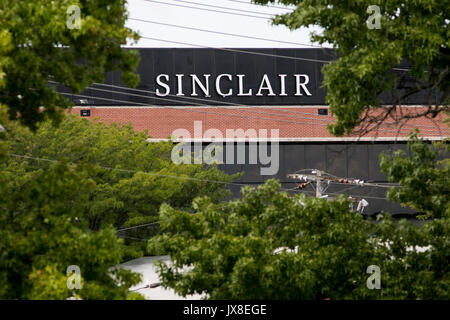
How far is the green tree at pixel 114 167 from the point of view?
1112 inches

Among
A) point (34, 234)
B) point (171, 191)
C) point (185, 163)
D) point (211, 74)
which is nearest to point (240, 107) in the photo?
point (211, 74)

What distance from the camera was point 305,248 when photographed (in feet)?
42.0

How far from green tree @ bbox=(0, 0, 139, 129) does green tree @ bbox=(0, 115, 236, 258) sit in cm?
1643

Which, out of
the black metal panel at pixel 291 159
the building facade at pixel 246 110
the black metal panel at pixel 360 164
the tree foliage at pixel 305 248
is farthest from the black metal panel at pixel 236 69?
the tree foliage at pixel 305 248

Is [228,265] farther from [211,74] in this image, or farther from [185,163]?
[211,74]

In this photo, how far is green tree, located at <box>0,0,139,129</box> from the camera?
31.6 ft

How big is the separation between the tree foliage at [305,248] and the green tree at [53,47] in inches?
136

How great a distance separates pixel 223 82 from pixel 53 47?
31.4 metres

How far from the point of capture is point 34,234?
10.1m

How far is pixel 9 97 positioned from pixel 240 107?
103ft

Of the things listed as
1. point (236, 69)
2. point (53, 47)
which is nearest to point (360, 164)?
point (236, 69)

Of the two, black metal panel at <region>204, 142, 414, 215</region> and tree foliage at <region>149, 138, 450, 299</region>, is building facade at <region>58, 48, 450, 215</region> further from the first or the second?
tree foliage at <region>149, 138, 450, 299</region>
